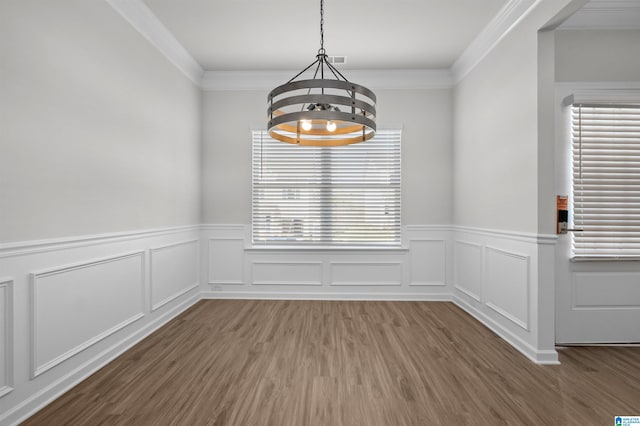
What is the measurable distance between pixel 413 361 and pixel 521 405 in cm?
83

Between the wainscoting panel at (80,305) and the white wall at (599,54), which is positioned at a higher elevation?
the white wall at (599,54)

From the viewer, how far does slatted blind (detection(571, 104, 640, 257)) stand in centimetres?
312

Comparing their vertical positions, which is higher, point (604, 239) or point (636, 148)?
point (636, 148)

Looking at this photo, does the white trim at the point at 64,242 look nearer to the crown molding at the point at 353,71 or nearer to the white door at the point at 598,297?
the crown molding at the point at 353,71

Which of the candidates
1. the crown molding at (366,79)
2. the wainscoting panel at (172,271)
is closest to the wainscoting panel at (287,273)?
the wainscoting panel at (172,271)

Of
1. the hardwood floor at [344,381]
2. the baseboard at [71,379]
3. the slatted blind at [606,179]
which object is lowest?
the hardwood floor at [344,381]

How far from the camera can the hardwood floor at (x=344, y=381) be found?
82.0 inches

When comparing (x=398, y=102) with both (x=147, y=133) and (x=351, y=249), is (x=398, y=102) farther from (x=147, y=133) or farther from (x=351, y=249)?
(x=147, y=133)

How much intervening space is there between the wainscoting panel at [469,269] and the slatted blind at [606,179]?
1.05 m

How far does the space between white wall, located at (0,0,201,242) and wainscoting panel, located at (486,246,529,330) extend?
361 cm

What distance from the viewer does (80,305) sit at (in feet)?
8.26

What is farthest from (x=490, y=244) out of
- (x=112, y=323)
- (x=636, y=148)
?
(x=112, y=323)

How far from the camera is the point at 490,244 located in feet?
12.1

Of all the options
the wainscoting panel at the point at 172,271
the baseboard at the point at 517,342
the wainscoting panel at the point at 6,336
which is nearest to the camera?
the wainscoting panel at the point at 6,336
